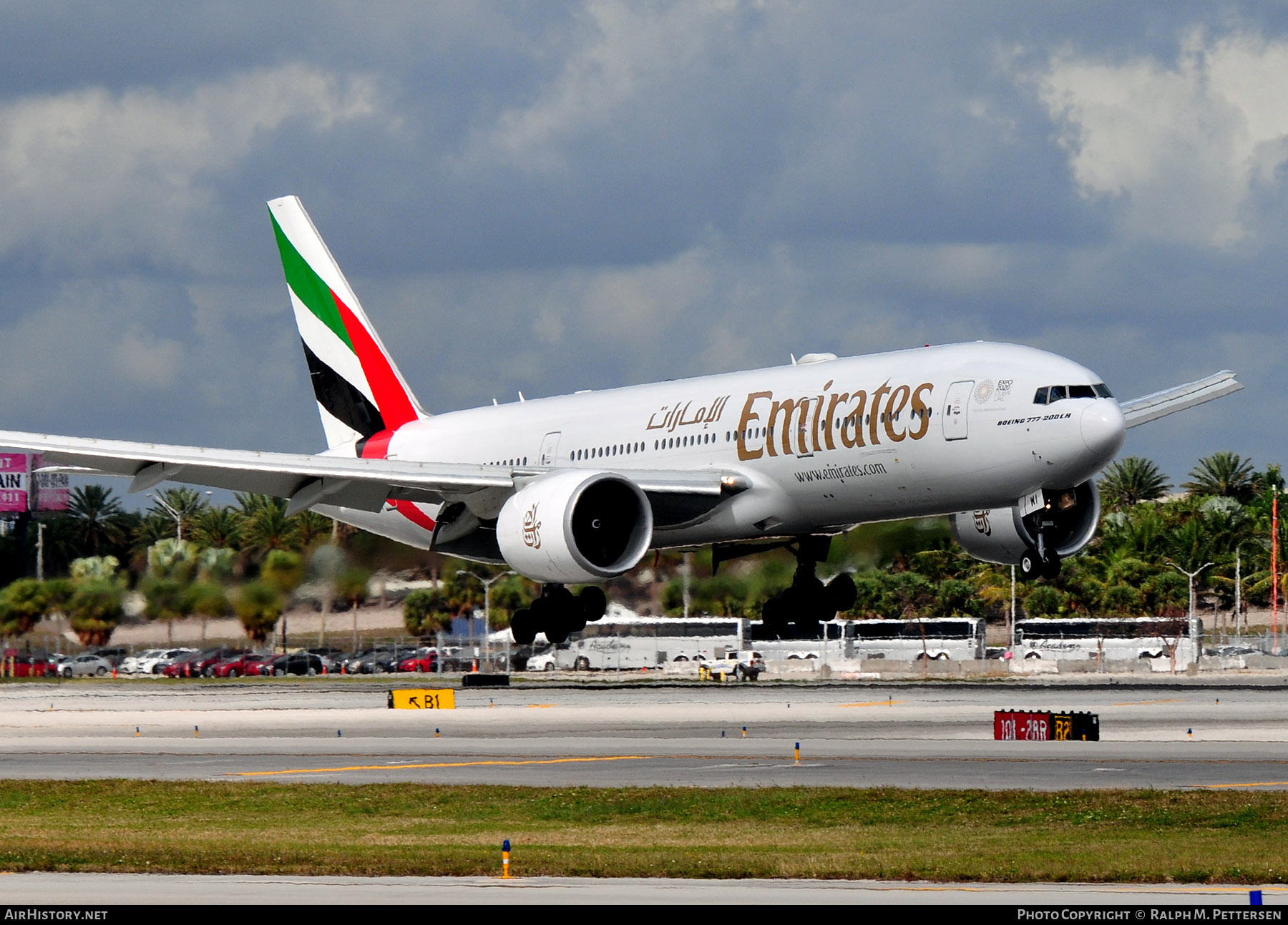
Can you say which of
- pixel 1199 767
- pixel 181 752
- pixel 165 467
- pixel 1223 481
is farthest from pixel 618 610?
pixel 1223 481

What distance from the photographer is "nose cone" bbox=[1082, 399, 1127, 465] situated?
42.8 m

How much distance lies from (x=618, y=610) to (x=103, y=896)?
44630 mm

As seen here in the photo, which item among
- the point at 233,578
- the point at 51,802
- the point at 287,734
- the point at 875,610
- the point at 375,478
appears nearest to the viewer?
the point at 51,802

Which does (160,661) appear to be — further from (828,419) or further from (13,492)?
(828,419)

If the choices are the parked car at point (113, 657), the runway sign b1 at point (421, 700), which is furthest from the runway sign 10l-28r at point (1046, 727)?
the parked car at point (113, 657)

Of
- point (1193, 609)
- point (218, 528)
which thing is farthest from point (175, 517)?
point (1193, 609)

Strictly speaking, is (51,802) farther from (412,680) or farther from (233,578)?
(412,680)

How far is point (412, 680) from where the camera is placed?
86.7 meters

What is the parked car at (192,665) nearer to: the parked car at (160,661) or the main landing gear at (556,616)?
the parked car at (160,661)

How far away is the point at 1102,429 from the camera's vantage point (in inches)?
1683

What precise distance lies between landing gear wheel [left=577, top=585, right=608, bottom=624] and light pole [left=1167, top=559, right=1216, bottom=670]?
53.1 meters

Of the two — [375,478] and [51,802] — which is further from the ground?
[375,478]

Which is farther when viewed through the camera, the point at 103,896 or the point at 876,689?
the point at 876,689

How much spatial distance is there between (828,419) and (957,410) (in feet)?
12.5
